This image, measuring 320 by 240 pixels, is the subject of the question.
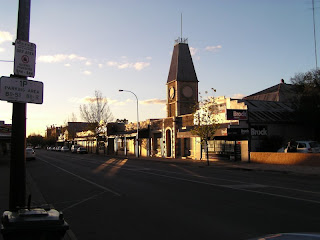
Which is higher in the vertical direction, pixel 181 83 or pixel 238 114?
pixel 181 83

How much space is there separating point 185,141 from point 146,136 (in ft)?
31.6

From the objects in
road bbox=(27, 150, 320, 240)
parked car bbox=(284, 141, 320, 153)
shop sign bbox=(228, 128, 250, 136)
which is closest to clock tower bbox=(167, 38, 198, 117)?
shop sign bbox=(228, 128, 250, 136)

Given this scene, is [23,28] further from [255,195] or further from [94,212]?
[255,195]

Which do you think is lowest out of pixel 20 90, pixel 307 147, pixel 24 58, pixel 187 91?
pixel 307 147

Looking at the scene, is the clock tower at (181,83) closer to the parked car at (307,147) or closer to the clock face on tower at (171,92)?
the clock face on tower at (171,92)

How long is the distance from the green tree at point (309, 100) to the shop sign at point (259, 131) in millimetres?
4075

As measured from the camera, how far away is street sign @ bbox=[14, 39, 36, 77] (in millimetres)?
5574

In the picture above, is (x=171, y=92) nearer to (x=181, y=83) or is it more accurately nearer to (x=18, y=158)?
(x=181, y=83)

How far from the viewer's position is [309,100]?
31281mm

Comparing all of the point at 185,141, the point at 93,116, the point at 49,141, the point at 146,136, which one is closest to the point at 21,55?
the point at 185,141

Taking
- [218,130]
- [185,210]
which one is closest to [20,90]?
[185,210]

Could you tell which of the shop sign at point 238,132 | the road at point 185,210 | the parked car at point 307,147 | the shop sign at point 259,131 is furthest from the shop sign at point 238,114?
the road at point 185,210

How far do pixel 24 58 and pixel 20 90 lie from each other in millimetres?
617

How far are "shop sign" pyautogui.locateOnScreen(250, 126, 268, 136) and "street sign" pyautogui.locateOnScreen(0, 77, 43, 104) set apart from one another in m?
26.0
